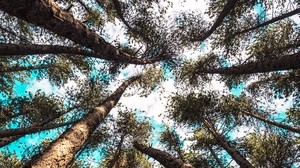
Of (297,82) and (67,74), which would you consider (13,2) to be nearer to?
(297,82)

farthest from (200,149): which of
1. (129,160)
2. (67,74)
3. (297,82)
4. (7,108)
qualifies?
(7,108)

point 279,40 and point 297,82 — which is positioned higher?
point 279,40

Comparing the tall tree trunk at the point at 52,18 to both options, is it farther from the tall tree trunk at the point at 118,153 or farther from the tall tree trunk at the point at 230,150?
the tall tree trunk at the point at 118,153

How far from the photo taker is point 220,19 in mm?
11250

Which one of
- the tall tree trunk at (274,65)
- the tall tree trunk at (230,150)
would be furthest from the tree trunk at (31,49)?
the tall tree trunk at (230,150)

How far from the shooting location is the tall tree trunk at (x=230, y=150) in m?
9.52

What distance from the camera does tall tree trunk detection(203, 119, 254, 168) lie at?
952cm

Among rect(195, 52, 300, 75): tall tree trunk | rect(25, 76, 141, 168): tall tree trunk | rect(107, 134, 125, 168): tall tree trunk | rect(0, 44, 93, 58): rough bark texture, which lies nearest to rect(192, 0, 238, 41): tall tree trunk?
rect(195, 52, 300, 75): tall tree trunk

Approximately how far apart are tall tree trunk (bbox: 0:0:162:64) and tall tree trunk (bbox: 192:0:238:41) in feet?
15.3

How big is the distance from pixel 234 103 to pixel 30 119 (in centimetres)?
822

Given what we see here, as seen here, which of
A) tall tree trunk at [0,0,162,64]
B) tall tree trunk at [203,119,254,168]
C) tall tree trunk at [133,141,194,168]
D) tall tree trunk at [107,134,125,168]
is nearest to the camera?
tall tree trunk at [0,0,162,64]

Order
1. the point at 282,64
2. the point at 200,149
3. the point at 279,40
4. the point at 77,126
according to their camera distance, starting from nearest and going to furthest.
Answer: the point at 282,64
the point at 77,126
the point at 279,40
the point at 200,149

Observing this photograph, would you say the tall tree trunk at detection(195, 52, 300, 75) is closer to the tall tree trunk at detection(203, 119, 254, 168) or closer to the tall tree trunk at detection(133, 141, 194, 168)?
the tall tree trunk at detection(203, 119, 254, 168)

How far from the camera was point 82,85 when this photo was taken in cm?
1455
